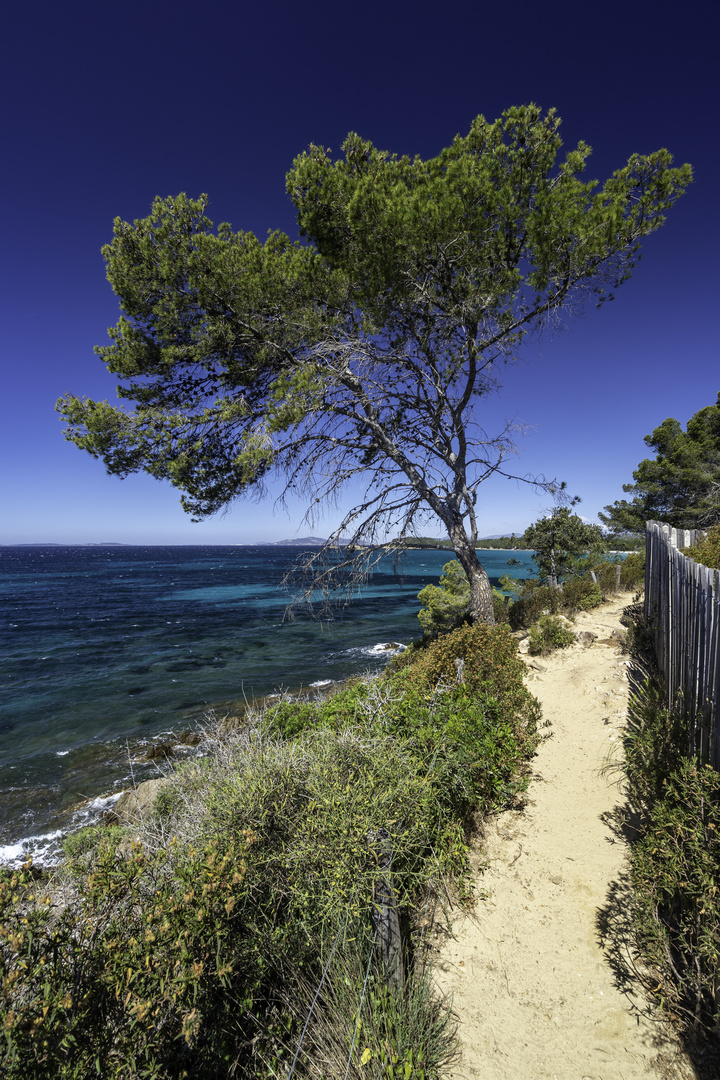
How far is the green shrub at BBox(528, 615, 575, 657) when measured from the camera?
9336mm

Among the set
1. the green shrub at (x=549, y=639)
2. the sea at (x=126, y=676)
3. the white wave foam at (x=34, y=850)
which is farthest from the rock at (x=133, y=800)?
the green shrub at (x=549, y=639)

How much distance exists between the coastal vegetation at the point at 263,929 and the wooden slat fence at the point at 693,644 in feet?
6.38

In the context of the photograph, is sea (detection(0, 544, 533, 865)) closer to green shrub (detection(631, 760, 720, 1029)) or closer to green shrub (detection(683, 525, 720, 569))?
green shrub (detection(631, 760, 720, 1029))

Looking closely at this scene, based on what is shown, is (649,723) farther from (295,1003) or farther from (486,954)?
(295,1003)

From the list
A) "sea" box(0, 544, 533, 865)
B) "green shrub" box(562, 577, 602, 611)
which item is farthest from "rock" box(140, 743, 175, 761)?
"green shrub" box(562, 577, 602, 611)

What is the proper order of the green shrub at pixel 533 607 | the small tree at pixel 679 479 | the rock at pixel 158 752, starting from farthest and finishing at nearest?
the small tree at pixel 679 479 → the green shrub at pixel 533 607 → the rock at pixel 158 752

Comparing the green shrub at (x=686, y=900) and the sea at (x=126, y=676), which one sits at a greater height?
the green shrub at (x=686, y=900)

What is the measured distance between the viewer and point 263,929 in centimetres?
262

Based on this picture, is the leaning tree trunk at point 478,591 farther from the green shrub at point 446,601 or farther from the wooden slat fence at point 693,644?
the green shrub at point 446,601

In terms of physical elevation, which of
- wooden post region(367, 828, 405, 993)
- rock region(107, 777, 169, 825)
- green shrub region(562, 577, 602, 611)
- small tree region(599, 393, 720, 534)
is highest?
small tree region(599, 393, 720, 534)

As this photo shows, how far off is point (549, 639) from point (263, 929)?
8.46 metres

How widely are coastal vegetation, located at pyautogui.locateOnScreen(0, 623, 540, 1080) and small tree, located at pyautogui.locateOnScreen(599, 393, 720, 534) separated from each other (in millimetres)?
19580

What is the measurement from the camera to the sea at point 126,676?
915cm

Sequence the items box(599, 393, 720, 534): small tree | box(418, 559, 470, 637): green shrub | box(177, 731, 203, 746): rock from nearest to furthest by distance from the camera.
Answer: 1. box(177, 731, 203, 746): rock
2. box(418, 559, 470, 637): green shrub
3. box(599, 393, 720, 534): small tree
